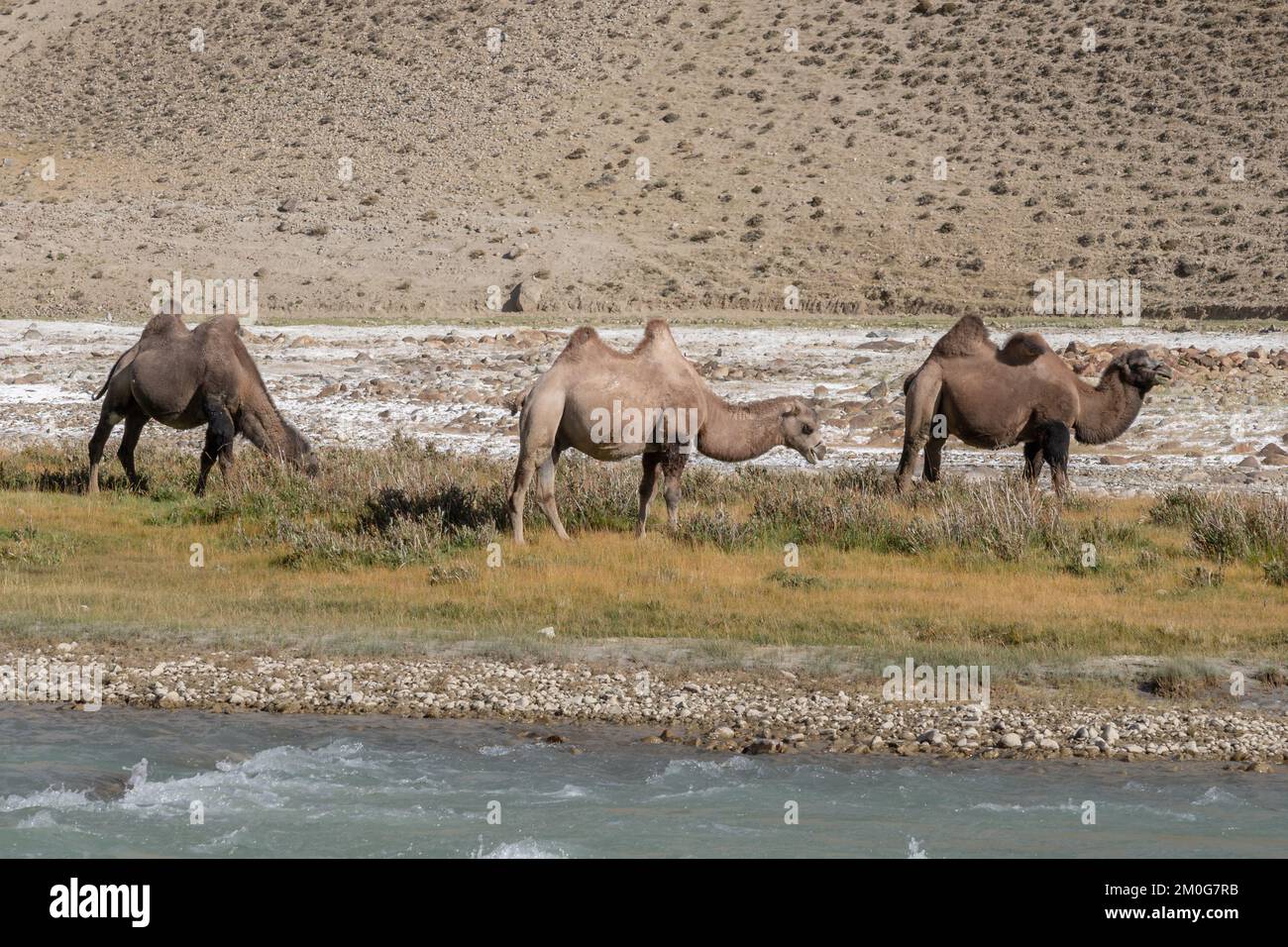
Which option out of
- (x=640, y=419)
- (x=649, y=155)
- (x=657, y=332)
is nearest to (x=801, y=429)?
(x=657, y=332)

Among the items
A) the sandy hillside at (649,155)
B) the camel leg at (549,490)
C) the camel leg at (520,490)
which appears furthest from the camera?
the sandy hillside at (649,155)

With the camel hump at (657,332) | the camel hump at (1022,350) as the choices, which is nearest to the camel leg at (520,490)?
the camel hump at (657,332)

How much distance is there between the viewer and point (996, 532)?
1588 centimetres

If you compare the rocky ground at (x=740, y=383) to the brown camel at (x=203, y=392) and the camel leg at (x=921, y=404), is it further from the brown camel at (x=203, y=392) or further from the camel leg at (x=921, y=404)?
the brown camel at (x=203, y=392)

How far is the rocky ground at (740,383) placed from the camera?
22.1m

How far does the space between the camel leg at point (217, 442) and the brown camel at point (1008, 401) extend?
7103 millimetres

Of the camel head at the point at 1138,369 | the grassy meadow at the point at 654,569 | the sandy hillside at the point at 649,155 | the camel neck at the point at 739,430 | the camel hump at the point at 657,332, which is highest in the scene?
the sandy hillside at the point at 649,155

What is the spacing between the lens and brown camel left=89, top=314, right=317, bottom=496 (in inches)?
711

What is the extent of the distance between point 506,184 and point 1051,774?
47732 mm

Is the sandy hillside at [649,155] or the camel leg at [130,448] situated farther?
the sandy hillside at [649,155]

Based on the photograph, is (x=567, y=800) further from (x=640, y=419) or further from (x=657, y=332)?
(x=657, y=332)

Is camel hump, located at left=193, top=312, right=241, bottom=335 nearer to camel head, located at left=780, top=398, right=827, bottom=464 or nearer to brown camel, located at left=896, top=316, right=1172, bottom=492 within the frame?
camel head, located at left=780, top=398, right=827, bottom=464

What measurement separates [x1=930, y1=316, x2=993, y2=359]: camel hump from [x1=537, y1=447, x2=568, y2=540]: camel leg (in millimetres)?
4130

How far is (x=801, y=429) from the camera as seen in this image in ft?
52.6
